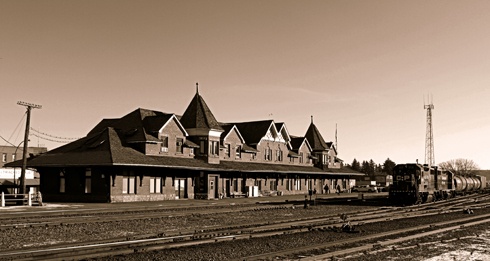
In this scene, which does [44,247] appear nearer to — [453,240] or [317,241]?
[317,241]

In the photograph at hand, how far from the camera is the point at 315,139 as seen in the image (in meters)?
77.2

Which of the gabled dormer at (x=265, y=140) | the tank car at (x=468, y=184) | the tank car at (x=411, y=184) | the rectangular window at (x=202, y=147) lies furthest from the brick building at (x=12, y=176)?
the tank car at (x=468, y=184)

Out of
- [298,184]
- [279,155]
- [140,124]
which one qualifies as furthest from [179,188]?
[298,184]

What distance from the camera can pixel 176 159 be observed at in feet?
159

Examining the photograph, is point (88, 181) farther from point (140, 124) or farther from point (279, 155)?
point (279, 155)

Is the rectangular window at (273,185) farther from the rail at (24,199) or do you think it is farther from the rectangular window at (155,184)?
the rail at (24,199)

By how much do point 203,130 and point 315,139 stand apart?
2855 centimetres

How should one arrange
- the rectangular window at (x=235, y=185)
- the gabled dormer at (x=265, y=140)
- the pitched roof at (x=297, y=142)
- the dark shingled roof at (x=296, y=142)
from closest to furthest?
the rectangular window at (x=235, y=185) < the gabled dormer at (x=265, y=140) < the pitched roof at (x=297, y=142) < the dark shingled roof at (x=296, y=142)

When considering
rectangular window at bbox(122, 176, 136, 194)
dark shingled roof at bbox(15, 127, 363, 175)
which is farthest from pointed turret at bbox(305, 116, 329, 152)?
rectangular window at bbox(122, 176, 136, 194)

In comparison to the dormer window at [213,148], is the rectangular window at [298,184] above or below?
below

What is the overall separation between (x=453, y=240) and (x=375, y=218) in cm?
866

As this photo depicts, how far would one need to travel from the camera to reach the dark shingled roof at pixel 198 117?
175ft

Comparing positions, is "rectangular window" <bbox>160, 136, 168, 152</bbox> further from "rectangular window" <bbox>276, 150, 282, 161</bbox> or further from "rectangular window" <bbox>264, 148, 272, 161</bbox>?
"rectangular window" <bbox>276, 150, 282, 161</bbox>

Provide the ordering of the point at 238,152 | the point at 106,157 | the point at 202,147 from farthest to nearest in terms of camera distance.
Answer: the point at 238,152 < the point at 202,147 < the point at 106,157
